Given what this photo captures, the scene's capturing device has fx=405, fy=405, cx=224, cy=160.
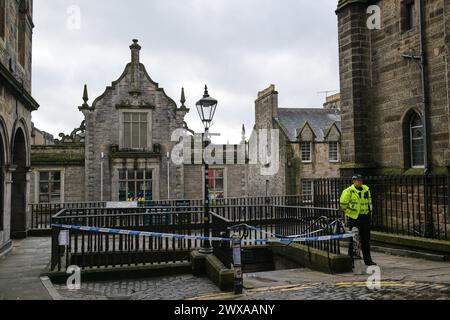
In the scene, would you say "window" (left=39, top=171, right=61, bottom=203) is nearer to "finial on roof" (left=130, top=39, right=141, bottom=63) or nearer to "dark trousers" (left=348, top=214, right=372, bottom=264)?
"finial on roof" (left=130, top=39, right=141, bottom=63)

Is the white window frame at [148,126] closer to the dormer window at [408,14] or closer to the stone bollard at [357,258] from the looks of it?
the dormer window at [408,14]

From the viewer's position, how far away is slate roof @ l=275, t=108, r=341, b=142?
34.9 meters

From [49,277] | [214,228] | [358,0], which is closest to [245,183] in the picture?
[358,0]

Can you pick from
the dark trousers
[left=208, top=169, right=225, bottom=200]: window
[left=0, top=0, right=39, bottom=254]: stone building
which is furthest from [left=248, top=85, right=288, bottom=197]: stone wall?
the dark trousers

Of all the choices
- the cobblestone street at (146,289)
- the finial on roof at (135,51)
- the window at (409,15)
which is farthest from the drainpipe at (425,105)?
the finial on roof at (135,51)

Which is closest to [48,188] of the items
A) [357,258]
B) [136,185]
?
[136,185]

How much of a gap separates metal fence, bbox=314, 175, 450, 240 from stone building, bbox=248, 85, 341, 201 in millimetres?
20128

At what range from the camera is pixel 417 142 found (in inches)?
476

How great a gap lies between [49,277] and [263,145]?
1190 inches

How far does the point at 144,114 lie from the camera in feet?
79.2

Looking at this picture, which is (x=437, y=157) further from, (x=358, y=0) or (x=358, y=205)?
(x=358, y=0)

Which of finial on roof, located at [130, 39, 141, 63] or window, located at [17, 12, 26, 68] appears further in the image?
finial on roof, located at [130, 39, 141, 63]

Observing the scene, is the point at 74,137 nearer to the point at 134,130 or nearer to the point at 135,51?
the point at 134,130

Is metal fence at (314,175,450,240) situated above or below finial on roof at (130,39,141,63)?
below
